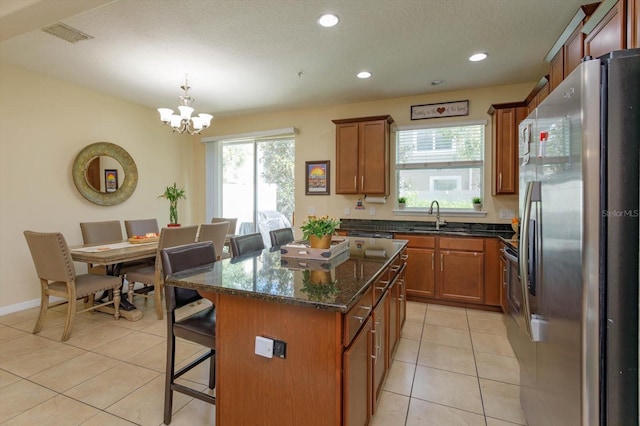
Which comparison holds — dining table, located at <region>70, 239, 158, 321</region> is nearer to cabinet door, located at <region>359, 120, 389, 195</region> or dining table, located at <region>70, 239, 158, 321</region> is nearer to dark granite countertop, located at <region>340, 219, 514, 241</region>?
dark granite countertop, located at <region>340, 219, 514, 241</region>

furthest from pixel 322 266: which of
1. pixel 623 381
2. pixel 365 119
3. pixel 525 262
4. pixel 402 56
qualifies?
pixel 365 119

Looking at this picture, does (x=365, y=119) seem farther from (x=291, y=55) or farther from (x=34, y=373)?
(x=34, y=373)

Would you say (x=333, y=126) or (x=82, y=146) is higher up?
(x=333, y=126)

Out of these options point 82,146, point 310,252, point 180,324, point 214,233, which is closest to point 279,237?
point 310,252

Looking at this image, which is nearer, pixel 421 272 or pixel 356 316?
pixel 356 316

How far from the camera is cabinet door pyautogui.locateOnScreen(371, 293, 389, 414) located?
172 centimetres

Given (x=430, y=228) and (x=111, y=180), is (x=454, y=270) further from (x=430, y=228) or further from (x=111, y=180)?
(x=111, y=180)

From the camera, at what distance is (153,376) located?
230 centimetres

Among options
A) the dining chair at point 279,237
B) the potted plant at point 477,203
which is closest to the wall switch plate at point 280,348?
the dining chair at point 279,237

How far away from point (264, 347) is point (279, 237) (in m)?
1.63

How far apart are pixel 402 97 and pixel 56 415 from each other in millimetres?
4814

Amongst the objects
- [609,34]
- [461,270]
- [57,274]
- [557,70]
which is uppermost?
[557,70]

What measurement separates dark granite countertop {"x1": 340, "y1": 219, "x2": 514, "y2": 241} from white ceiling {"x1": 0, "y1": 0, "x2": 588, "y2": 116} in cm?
183

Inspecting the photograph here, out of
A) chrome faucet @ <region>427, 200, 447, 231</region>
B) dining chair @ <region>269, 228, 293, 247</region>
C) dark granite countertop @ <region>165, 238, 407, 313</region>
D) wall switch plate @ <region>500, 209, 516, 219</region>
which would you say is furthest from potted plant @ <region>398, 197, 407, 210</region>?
dark granite countertop @ <region>165, 238, 407, 313</region>
